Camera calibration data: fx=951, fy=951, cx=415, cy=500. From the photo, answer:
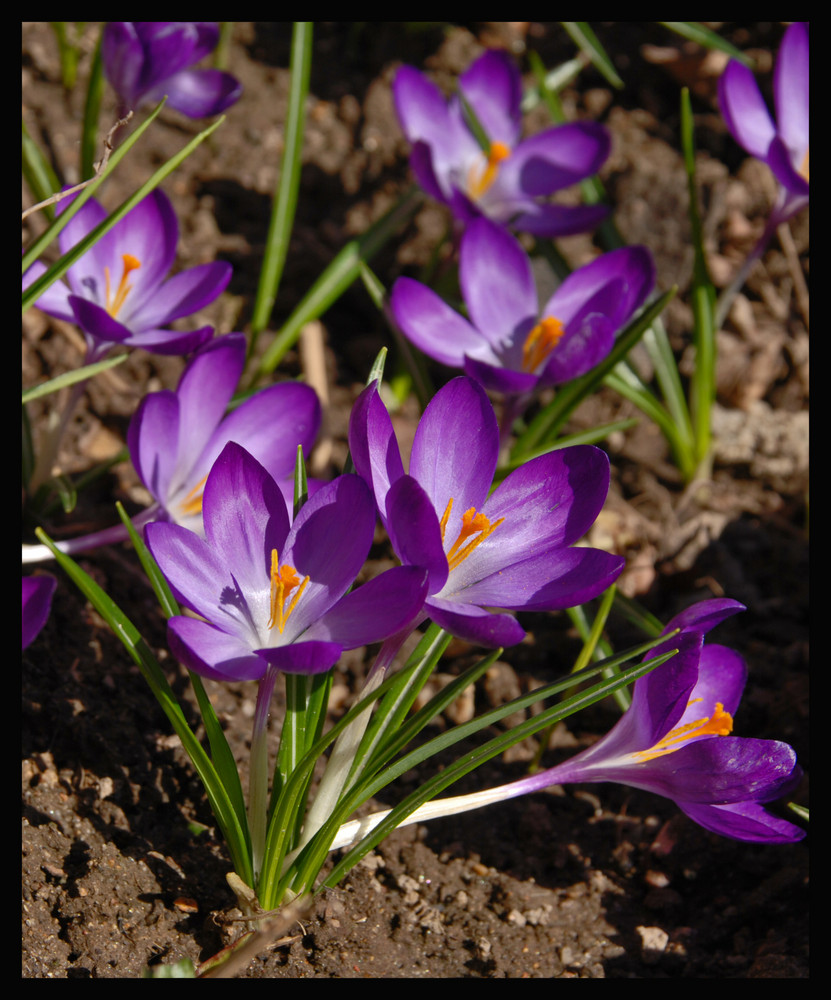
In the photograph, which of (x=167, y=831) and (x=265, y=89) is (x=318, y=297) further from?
(x=167, y=831)

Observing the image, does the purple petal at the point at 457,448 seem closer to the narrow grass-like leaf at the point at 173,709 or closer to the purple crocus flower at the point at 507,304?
the narrow grass-like leaf at the point at 173,709

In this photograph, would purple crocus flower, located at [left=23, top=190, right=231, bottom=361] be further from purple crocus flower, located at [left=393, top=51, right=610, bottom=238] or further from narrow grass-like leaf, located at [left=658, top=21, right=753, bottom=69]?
narrow grass-like leaf, located at [left=658, top=21, right=753, bottom=69]

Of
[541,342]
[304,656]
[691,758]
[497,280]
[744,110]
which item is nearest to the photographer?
[304,656]

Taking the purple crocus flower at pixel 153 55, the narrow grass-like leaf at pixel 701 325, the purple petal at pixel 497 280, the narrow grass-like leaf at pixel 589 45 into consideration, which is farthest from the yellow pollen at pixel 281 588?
the narrow grass-like leaf at pixel 589 45

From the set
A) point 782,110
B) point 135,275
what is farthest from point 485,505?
point 782,110

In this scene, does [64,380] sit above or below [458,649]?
above

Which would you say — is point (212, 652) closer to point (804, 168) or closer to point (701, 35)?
point (804, 168)
